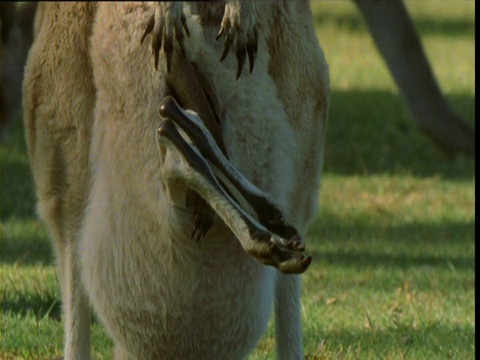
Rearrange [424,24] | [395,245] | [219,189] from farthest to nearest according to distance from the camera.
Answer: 1. [424,24]
2. [395,245]
3. [219,189]

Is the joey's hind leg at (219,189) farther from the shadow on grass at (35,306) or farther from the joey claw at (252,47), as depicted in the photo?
the shadow on grass at (35,306)

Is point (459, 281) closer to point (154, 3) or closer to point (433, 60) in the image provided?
point (154, 3)

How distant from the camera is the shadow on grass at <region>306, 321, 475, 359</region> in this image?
404 centimetres

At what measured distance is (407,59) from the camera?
7625 millimetres

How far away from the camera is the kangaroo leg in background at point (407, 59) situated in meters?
7.58

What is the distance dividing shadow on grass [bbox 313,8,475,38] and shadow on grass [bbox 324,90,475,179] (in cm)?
439

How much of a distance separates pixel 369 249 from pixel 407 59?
6.42 ft

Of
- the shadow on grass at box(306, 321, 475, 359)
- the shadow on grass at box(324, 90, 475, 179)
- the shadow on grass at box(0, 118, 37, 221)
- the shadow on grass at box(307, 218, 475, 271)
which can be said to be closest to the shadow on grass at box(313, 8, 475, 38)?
the shadow on grass at box(324, 90, 475, 179)

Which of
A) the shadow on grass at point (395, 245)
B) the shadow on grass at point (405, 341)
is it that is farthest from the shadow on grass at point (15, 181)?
the shadow on grass at point (405, 341)

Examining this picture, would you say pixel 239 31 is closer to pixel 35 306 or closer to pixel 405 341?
pixel 405 341

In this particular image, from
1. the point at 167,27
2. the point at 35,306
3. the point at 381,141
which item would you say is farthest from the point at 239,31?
the point at 381,141

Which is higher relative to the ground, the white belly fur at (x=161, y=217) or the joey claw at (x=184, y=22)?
the joey claw at (x=184, y=22)

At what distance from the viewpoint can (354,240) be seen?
6297mm

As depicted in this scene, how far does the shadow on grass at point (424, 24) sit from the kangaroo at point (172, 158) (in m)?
11.4
